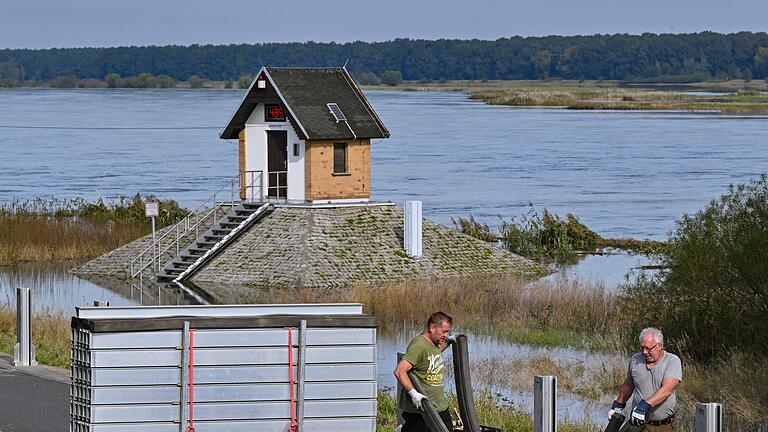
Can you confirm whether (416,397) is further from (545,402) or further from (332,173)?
(332,173)

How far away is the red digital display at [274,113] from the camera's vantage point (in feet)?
141

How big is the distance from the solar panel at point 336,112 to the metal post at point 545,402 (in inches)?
1159

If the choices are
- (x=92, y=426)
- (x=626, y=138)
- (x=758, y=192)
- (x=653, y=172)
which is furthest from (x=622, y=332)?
(x=626, y=138)

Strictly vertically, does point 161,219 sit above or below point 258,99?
below

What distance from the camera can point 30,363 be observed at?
2069cm

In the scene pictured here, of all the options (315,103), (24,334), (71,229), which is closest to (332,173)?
(315,103)

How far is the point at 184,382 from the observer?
12.6 meters

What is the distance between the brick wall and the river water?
5.47 meters

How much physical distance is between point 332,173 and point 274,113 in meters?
2.57

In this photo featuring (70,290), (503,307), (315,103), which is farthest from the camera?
(315,103)

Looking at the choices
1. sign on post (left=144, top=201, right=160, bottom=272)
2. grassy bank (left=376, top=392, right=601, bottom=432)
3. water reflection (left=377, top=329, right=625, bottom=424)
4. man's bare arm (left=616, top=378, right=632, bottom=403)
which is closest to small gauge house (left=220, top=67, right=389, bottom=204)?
sign on post (left=144, top=201, right=160, bottom=272)

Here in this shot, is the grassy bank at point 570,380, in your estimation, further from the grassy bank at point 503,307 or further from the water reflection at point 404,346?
the grassy bank at point 503,307

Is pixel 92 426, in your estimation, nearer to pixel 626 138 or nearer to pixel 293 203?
pixel 293 203

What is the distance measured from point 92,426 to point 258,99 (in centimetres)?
3139
